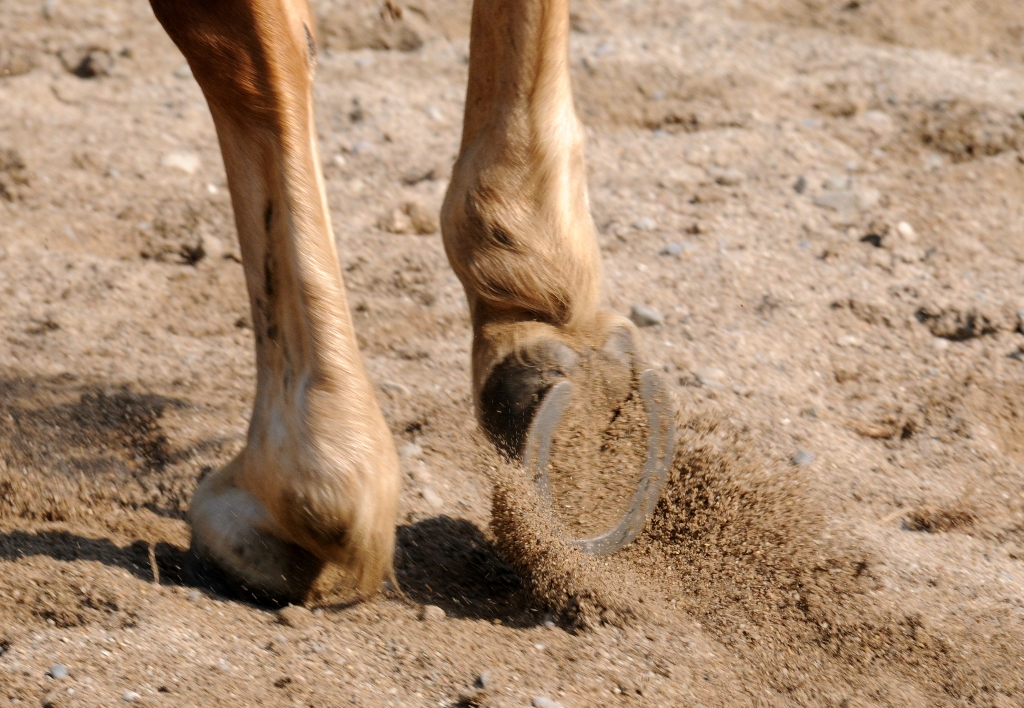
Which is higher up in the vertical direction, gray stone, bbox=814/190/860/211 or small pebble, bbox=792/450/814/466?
gray stone, bbox=814/190/860/211

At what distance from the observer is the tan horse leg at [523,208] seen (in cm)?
212

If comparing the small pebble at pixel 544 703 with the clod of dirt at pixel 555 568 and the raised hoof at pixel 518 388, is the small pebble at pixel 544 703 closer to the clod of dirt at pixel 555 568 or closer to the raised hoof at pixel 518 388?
the clod of dirt at pixel 555 568

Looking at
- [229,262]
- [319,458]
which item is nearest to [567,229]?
[319,458]

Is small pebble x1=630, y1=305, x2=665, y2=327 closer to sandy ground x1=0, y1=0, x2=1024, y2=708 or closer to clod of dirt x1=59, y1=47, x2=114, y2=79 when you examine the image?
sandy ground x1=0, y1=0, x2=1024, y2=708

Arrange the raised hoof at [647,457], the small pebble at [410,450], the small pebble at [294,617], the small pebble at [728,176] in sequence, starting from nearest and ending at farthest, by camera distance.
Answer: the small pebble at [294,617] → the raised hoof at [647,457] → the small pebble at [410,450] → the small pebble at [728,176]

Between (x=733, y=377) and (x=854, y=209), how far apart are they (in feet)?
3.60

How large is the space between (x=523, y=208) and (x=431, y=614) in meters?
0.77

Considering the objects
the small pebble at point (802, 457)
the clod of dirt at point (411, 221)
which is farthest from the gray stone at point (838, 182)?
the small pebble at point (802, 457)

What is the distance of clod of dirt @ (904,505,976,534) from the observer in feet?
7.94

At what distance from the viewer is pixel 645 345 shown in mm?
2955

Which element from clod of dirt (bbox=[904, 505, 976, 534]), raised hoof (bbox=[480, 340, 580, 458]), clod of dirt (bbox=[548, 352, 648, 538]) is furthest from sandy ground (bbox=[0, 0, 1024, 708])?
raised hoof (bbox=[480, 340, 580, 458])

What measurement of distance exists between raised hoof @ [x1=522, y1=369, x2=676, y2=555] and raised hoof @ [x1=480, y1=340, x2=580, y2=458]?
2 cm

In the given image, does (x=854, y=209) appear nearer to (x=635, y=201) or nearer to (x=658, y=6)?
(x=635, y=201)

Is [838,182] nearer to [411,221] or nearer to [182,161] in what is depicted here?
[411,221]
